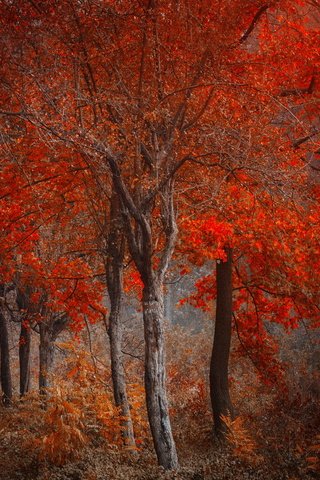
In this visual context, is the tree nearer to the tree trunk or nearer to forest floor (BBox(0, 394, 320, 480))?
forest floor (BBox(0, 394, 320, 480))

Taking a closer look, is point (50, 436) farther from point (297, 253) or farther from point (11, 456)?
point (297, 253)

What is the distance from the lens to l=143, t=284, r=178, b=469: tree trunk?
974 centimetres

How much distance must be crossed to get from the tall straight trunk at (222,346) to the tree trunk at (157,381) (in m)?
4.76

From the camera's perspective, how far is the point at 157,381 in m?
9.92

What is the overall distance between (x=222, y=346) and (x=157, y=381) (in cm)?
527

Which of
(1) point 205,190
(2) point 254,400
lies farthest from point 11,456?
(2) point 254,400

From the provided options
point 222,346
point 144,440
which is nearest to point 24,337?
point 144,440

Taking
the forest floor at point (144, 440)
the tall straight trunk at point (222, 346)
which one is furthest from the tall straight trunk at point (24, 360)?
the tall straight trunk at point (222, 346)

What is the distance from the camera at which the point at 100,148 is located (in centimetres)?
1005

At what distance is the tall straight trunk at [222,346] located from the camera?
14492 millimetres

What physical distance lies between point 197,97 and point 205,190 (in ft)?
9.02

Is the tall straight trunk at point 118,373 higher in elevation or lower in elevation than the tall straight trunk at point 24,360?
lower

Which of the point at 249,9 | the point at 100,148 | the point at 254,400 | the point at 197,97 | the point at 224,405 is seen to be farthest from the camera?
the point at 254,400

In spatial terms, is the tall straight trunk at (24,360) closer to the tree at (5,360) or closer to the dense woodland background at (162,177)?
the tree at (5,360)
